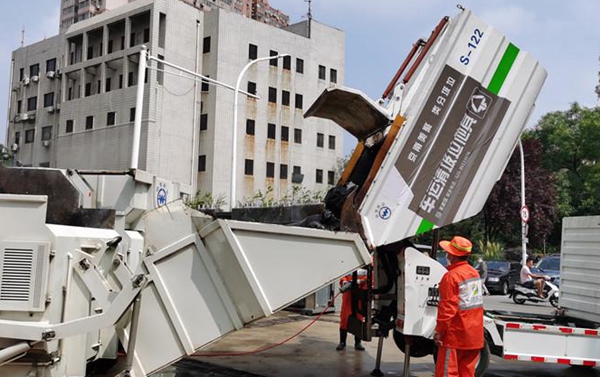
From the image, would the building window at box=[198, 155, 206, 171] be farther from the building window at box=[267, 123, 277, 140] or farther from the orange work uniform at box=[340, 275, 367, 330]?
the orange work uniform at box=[340, 275, 367, 330]

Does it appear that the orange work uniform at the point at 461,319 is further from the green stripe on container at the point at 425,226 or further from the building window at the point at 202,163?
the building window at the point at 202,163

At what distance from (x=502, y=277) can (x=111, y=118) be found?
28.2 m

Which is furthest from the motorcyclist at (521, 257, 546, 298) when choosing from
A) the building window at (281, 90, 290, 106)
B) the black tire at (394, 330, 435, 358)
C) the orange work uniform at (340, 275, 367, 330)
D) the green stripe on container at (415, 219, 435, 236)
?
the building window at (281, 90, 290, 106)

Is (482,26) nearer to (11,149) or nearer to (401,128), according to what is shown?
(401,128)

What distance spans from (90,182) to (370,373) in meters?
4.20

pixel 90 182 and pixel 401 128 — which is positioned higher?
pixel 401 128

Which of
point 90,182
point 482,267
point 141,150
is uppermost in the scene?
point 141,150

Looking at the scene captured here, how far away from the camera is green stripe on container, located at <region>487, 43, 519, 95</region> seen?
232 inches

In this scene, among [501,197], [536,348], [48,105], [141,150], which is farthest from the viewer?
[48,105]

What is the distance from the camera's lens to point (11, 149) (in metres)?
49.1

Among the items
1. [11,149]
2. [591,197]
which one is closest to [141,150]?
[11,149]

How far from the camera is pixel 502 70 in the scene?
5918mm

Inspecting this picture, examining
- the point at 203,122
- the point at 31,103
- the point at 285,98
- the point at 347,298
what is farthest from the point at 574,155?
the point at 31,103

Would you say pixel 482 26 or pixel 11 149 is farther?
pixel 11 149
